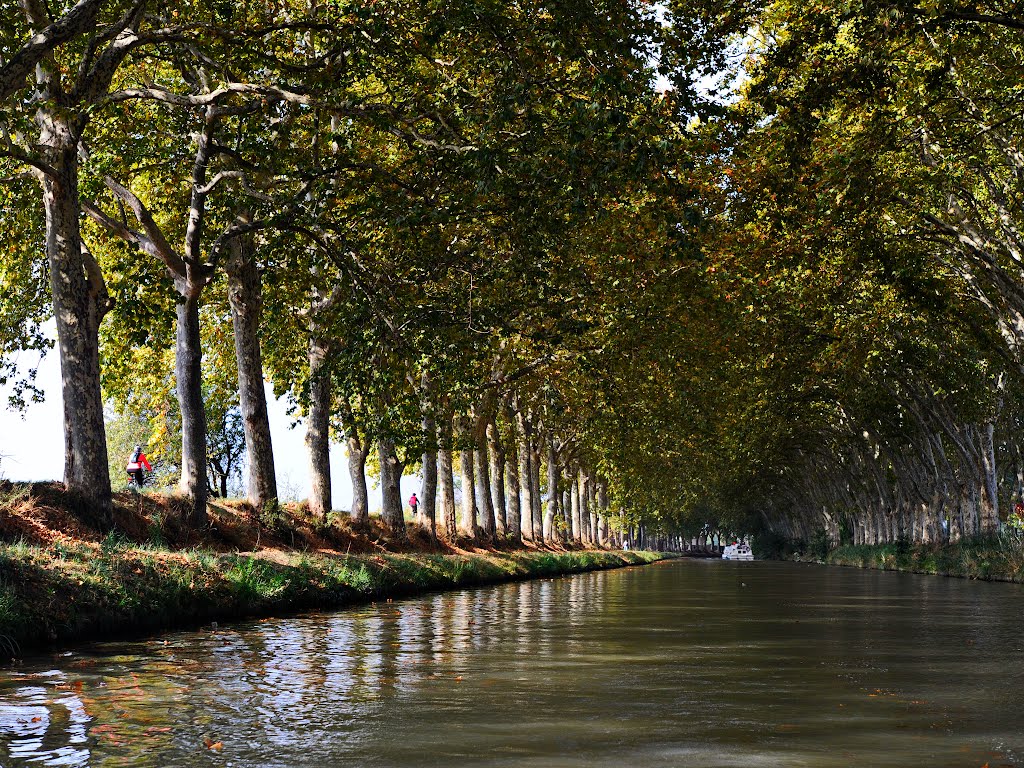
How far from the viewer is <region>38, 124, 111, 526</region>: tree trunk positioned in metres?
20.6

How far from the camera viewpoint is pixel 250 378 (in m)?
28.4

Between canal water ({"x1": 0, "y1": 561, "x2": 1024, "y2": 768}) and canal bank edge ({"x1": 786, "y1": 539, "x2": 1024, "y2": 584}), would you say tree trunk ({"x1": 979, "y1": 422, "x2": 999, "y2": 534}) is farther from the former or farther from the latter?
canal water ({"x1": 0, "y1": 561, "x2": 1024, "y2": 768})

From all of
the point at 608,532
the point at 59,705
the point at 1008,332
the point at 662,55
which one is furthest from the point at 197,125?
the point at 608,532

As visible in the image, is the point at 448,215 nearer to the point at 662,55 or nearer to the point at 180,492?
the point at 662,55

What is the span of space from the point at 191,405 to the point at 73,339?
447cm

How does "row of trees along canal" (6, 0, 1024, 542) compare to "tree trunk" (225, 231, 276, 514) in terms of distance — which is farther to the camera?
"tree trunk" (225, 231, 276, 514)

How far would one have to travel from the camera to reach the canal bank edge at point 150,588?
45.1 ft

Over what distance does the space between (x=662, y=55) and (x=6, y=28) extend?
9.65 m

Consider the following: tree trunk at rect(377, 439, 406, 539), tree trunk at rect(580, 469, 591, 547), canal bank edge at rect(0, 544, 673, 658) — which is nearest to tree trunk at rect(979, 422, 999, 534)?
tree trunk at rect(377, 439, 406, 539)

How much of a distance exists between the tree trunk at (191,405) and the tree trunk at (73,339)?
3.80 metres

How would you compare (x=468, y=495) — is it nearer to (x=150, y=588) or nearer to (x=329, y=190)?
(x=329, y=190)

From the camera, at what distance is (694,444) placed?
6519cm

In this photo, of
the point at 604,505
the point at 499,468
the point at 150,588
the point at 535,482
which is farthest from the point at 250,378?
the point at 604,505

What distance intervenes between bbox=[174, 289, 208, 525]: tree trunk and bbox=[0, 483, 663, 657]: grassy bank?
0.65 metres
